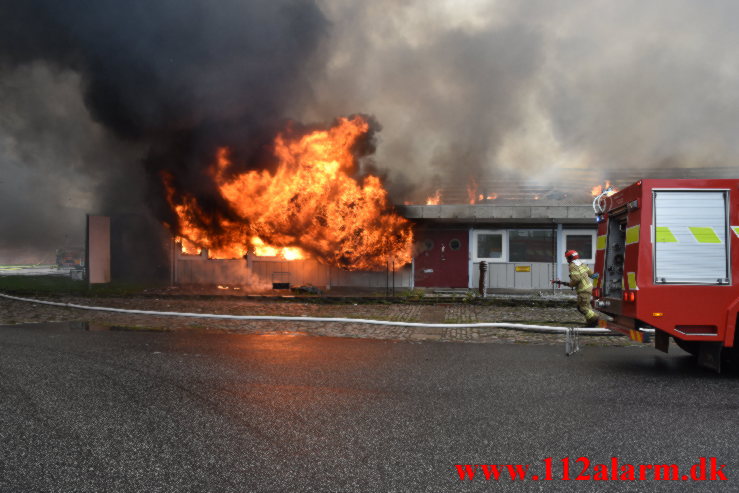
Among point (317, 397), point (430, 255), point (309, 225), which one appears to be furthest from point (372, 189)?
point (317, 397)

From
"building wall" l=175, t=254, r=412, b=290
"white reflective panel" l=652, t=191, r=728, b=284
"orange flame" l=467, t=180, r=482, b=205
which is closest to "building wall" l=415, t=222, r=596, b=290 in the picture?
"building wall" l=175, t=254, r=412, b=290

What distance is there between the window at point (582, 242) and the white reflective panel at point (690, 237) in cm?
1203

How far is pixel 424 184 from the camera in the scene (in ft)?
65.8

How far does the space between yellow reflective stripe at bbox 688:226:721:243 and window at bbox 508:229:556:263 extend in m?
11.8

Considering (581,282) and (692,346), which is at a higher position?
(581,282)

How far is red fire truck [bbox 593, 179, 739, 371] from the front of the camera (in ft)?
19.9

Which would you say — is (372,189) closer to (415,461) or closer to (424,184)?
(424,184)

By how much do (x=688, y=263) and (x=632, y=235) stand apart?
70 cm

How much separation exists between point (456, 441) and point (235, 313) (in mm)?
8922

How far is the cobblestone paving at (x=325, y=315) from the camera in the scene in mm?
9336

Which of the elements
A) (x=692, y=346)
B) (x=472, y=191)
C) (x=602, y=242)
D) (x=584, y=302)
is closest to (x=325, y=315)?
(x=584, y=302)

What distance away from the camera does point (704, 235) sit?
20.3 ft

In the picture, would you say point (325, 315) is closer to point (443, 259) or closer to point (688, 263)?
point (443, 259)

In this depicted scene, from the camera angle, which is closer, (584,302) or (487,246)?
(584,302)
